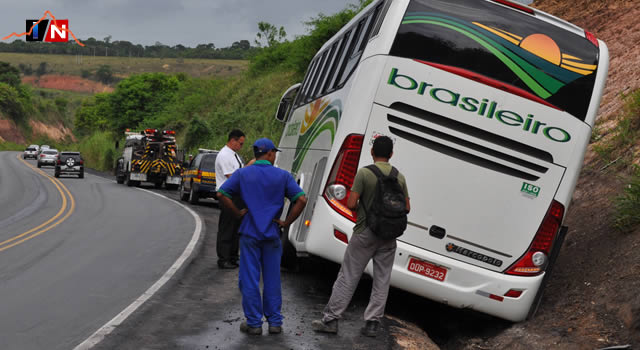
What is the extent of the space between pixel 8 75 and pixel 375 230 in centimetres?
14000

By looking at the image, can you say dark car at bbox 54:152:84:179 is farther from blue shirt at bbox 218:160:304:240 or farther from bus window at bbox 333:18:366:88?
blue shirt at bbox 218:160:304:240

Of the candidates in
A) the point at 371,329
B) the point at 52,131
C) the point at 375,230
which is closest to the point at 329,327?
the point at 371,329

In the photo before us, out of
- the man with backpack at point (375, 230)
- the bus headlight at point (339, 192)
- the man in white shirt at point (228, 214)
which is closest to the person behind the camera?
the man with backpack at point (375, 230)

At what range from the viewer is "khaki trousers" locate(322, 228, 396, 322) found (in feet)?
23.2

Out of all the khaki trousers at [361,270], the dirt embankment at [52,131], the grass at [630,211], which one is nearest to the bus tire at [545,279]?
the grass at [630,211]

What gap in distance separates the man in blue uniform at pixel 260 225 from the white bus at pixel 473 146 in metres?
1.14

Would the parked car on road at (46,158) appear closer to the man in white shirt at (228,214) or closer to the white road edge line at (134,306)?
the white road edge line at (134,306)

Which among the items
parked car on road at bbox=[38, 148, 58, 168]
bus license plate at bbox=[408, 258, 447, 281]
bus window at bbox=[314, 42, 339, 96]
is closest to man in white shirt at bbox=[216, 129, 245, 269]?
bus window at bbox=[314, 42, 339, 96]

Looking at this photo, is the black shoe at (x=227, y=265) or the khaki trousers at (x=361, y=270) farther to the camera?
the black shoe at (x=227, y=265)

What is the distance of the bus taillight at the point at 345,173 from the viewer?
7.86m

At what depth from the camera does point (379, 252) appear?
7.12 meters

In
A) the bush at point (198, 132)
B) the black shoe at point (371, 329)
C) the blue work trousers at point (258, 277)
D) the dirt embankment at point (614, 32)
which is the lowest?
the bush at point (198, 132)

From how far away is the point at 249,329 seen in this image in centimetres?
700

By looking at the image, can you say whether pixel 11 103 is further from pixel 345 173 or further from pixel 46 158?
pixel 345 173
